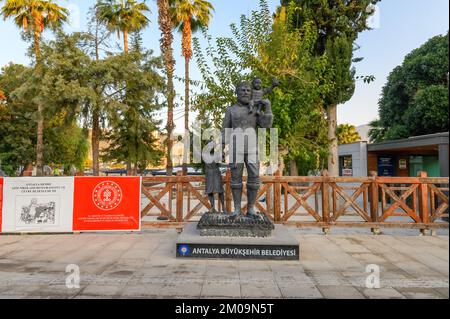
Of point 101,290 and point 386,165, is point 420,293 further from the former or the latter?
point 386,165

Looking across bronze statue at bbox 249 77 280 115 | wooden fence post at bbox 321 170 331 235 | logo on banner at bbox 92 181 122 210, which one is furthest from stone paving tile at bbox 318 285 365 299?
logo on banner at bbox 92 181 122 210

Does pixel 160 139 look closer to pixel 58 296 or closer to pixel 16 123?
pixel 16 123

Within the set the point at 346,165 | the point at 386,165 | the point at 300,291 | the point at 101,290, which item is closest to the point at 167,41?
the point at 346,165

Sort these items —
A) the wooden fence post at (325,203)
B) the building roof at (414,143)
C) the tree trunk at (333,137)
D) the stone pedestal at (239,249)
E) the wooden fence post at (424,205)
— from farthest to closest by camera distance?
the tree trunk at (333,137) < the building roof at (414,143) < the wooden fence post at (325,203) < the wooden fence post at (424,205) < the stone pedestal at (239,249)

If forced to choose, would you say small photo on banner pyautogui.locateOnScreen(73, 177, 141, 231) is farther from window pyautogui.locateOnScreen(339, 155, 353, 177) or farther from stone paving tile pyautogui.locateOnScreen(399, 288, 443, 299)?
window pyautogui.locateOnScreen(339, 155, 353, 177)

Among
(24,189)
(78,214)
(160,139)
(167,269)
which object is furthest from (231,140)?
(160,139)

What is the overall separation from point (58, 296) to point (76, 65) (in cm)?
1453

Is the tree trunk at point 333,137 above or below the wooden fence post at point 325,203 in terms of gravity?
above

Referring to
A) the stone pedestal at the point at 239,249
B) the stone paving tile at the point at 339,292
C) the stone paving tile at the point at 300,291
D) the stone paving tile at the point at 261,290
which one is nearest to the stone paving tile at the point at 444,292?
the stone paving tile at the point at 339,292

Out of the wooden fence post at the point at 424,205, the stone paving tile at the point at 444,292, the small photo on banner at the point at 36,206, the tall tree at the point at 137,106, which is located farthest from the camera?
the tall tree at the point at 137,106

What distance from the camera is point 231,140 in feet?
21.5

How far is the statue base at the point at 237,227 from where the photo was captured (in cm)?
616

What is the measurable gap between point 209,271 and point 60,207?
16.2 ft

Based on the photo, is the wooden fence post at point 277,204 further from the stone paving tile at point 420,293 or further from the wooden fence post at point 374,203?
the stone paving tile at point 420,293
